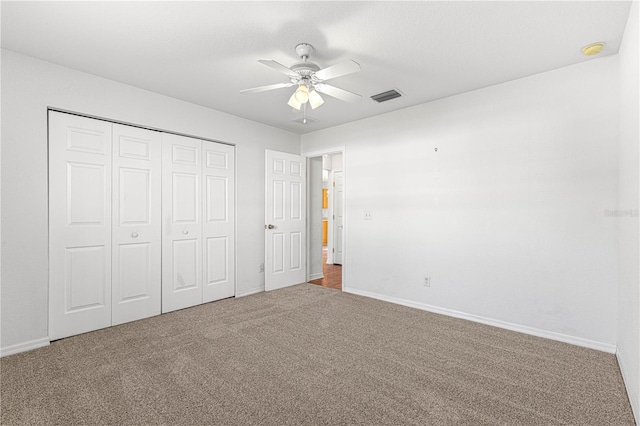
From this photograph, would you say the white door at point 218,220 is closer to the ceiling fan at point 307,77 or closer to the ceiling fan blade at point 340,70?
the ceiling fan at point 307,77

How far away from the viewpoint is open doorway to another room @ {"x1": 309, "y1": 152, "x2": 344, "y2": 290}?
549 centimetres

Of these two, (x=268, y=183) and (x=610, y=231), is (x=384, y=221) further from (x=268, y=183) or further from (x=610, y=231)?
(x=610, y=231)

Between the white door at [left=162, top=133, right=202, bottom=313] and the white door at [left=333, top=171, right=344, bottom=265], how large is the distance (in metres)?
3.42

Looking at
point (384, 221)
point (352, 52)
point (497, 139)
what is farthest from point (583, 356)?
point (352, 52)

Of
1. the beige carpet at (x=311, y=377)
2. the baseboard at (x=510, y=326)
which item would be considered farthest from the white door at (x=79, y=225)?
the baseboard at (x=510, y=326)

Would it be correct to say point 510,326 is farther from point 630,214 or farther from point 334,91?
point 334,91

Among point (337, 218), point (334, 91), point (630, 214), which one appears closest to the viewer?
point (630, 214)

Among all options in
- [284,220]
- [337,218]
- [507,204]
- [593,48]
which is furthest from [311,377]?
[337,218]

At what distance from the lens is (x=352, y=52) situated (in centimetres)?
257

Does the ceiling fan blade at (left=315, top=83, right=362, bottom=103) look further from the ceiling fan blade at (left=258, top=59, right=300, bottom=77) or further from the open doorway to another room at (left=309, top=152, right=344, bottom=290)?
the open doorway to another room at (left=309, top=152, right=344, bottom=290)

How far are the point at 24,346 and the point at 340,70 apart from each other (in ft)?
11.7

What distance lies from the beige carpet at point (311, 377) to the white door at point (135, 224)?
0.30m

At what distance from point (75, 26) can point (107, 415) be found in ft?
8.86

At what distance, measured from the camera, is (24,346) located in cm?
264
